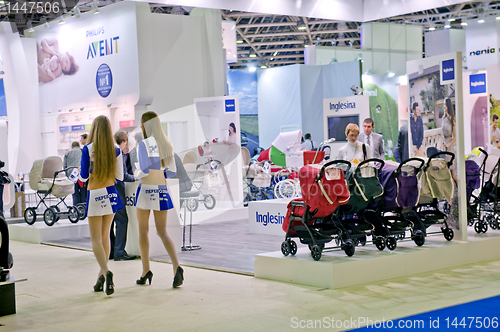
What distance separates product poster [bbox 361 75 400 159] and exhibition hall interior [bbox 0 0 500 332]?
7.66 ft

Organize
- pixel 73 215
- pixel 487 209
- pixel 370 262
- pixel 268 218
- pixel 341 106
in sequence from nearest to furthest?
pixel 370 262
pixel 487 209
pixel 268 218
pixel 73 215
pixel 341 106

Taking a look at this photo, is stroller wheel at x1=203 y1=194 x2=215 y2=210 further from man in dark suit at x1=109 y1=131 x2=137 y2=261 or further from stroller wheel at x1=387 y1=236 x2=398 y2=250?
stroller wheel at x1=387 y1=236 x2=398 y2=250

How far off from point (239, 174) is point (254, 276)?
6.07 m

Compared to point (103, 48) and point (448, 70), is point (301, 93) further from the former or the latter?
point (448, 70)

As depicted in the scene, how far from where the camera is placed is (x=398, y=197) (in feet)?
18.6

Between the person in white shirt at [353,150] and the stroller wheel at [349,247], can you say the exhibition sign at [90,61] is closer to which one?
the person in white shirt at [353,150]

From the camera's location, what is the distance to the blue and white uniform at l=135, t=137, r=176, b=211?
5.17 meters

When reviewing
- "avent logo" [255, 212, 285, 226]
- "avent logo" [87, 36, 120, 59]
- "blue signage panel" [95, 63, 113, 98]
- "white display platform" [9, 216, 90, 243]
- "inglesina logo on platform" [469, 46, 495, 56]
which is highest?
"inglesina logo on platform" [469, 46, 495, 56]

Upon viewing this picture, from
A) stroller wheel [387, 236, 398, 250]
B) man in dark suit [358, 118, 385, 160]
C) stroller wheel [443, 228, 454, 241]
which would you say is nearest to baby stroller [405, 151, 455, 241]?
stroller wheel [443, 228, 454, 241]

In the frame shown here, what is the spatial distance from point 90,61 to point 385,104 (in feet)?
31.5

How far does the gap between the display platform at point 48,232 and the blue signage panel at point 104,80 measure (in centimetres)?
400

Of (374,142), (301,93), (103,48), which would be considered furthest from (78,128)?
(301,93)

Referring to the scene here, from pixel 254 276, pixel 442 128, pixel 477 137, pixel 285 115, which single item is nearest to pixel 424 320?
pixel 254 276

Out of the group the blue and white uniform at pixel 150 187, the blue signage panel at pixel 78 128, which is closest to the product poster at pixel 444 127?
the blue and white uniform at pixel 150 187
